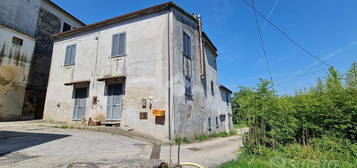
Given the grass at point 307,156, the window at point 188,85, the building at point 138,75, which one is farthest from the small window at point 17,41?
the grass at point 307,156

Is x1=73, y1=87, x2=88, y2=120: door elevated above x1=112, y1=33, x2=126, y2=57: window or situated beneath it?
situated beneath

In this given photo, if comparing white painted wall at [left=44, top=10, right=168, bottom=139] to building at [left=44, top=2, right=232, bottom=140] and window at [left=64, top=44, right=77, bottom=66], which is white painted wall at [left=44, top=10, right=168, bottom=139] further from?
window at [left=64, top=44, right=77, bottom=66]

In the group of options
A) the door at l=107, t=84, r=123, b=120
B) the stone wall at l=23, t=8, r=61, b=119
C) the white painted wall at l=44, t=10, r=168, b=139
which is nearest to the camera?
the white painted wall at l=44, t=10, r=168, b=139

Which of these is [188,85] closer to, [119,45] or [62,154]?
[119,45]

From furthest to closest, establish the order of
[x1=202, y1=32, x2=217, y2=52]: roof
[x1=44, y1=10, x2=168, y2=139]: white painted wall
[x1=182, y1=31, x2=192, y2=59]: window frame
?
[x1=202, y1=32, x2=217, y2=52]: roof < [x1=182, y1=31, x2=192, y2=59]: window frame < [x1=44, y1=10, x2=168, y2=139]: white painted wall

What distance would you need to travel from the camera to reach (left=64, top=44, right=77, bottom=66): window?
12.8 meters

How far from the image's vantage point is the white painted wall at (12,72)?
1246 centimetres

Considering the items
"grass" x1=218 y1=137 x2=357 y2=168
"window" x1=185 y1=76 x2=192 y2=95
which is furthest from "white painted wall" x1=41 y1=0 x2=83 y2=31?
"grass" x1=218 y1=137 x2=357 y2=168

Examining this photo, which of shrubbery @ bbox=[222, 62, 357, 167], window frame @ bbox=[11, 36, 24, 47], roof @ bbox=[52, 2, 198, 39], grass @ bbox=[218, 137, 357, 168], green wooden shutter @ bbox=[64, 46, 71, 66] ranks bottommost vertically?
grass @ bbox=[218, 137, 357, 168]

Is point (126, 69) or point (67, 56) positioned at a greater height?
point (67, 56)

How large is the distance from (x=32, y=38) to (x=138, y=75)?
11180mm

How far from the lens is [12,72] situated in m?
13.0

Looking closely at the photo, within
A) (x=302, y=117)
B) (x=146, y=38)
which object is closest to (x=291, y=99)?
(x=302, y=117)

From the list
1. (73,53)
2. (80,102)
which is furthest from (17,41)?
(80,102)
